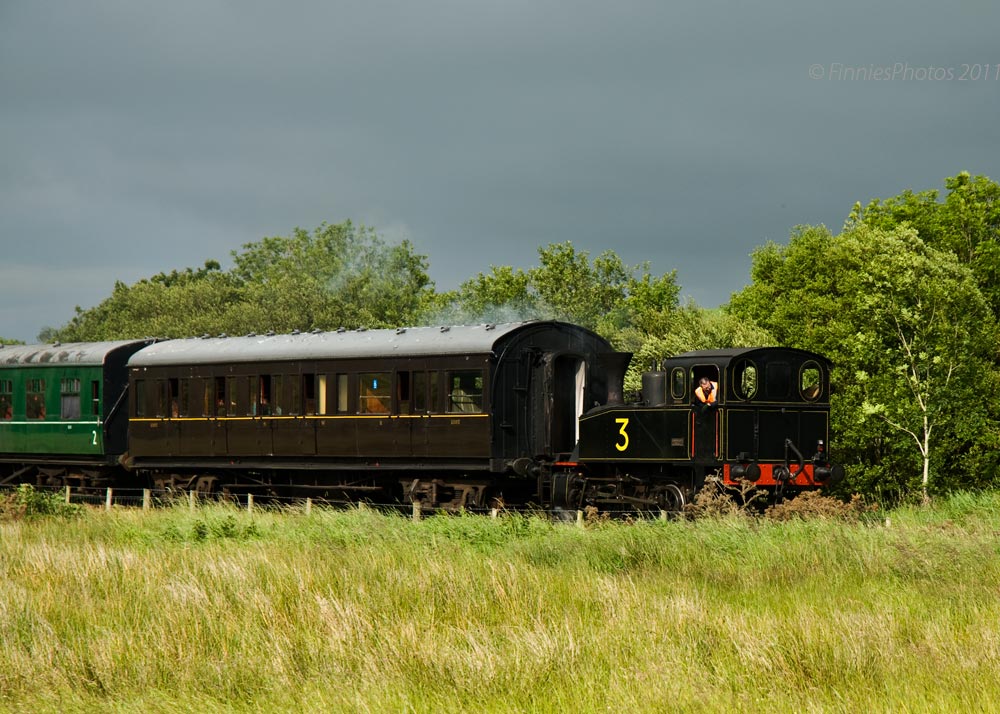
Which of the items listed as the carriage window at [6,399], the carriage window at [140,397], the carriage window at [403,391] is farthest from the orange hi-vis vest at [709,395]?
the carriage window at [6,399]

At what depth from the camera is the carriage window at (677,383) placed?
1823cm

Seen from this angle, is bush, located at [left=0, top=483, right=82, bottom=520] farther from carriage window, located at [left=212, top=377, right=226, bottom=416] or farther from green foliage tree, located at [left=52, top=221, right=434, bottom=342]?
green foliage tree, located at [left=52, top=221, right=434, bottom=342]

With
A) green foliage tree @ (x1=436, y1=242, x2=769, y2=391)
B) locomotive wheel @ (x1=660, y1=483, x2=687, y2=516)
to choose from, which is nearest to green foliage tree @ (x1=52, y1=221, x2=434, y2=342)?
green foliage tree @ (x1=436, y1=242, x2=769, y2=391)

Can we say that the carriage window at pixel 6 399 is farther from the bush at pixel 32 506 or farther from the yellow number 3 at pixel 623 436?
the yellow number 3 at pixel 623 436

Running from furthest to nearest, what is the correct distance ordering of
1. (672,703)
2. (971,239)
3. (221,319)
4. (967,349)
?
(221,319) → (971,239) → (967,349) → (672,703)

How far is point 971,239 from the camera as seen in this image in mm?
46562

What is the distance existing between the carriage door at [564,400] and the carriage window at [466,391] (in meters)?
1.39

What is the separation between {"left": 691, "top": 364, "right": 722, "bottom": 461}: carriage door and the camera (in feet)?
58.4

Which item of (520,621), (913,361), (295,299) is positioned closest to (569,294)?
(295,299)

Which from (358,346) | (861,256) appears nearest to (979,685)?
(358,346)

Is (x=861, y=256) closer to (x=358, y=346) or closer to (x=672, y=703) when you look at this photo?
(x=358, y=346)

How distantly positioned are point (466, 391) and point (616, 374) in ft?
9.08

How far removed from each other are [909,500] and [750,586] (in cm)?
1486

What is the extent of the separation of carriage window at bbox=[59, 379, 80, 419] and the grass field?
10.9 m
